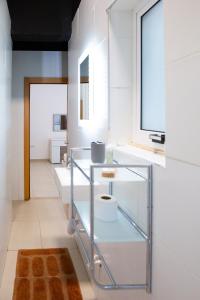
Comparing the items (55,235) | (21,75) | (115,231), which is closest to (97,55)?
(115,231)

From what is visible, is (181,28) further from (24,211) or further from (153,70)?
(24,211)

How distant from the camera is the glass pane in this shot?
6.28ft

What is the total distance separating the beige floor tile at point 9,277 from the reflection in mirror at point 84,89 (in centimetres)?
153

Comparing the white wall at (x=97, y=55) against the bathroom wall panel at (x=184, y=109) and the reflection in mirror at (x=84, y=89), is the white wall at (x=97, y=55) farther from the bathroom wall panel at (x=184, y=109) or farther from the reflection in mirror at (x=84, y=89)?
the bathroom wall panel at (x=184, y=109)

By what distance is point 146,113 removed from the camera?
2.13 m

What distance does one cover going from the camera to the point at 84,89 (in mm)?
3477

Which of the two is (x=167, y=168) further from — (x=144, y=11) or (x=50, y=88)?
(x=50, y=88)

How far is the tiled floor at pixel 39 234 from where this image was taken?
292 centimetres

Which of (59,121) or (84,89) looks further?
(59,121)

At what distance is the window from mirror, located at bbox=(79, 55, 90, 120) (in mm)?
1052

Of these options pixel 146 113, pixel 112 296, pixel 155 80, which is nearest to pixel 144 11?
pixel 155 80

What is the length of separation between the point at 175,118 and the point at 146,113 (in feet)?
2.95

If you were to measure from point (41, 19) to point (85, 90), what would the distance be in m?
1.42

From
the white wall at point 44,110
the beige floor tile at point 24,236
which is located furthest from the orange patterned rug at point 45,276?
the white wall at point 44,110
